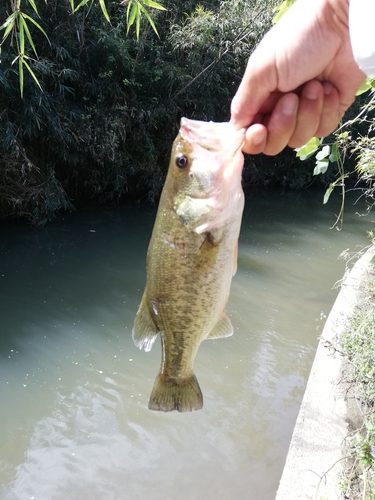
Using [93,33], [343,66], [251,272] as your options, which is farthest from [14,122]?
[343,66]

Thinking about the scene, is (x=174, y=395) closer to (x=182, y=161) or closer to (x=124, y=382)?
(x=182, y=161)

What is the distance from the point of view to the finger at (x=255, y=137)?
1.35 meters

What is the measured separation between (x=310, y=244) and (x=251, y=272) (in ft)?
8.39

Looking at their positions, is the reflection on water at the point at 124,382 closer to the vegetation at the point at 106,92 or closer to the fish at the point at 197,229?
the vegetation at the point at 106,92

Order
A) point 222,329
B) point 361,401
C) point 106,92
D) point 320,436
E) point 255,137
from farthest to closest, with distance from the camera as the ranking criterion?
1. point 106,92
2. point 361,401
3. point 320,436
4. point 222,329
5. point 255,137

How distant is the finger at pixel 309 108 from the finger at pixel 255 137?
0.15 m

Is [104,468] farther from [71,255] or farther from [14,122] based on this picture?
[14,122]

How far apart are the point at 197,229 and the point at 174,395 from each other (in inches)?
22.6

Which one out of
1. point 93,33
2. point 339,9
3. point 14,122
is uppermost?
point 93,33

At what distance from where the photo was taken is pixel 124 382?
14.1ft

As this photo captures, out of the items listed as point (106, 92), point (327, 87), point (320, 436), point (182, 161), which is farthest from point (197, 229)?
point (106, 92)

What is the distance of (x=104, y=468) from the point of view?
3381 mm

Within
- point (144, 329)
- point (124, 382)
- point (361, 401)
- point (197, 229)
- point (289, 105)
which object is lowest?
point (124, 382)

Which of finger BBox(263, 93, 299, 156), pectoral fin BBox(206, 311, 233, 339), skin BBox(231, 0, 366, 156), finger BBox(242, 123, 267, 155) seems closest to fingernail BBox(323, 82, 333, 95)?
skin BBox(231, 0, 366, 156)
